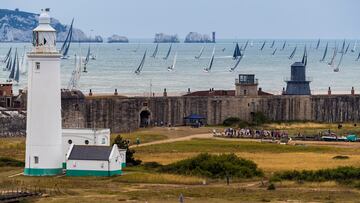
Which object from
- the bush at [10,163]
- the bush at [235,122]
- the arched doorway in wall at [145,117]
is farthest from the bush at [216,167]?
the bush at [235,122]

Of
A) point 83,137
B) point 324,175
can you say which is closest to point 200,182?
point 324,175

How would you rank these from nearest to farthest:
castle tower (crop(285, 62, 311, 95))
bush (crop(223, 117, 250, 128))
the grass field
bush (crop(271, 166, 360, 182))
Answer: the grass field < bush (crop(271, 166, 360, 182)) < bush (crop(223, 117, 250, 128)) < castle tower (crop(285, 62, 311, 95))

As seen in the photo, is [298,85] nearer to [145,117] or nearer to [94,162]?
[145,117]

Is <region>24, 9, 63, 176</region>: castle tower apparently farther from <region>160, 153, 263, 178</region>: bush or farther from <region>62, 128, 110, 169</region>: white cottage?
<region>160, 153, 263, 178</region>: bush

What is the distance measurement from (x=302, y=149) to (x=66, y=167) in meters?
17.5

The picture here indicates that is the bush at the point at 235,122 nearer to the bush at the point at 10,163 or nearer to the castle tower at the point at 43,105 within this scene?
the bush at the point at 10,163

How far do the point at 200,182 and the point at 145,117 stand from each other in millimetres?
33744

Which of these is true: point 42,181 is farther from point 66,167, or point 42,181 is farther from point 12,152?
point 12,152

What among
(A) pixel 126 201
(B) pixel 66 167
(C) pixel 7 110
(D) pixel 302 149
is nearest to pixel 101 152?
(B) pixel 66 167

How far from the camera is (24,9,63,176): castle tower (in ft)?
183

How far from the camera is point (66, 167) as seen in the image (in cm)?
5666

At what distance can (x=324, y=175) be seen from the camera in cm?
5447

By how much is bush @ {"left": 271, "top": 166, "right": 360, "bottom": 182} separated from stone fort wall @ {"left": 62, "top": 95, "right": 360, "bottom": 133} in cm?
2881

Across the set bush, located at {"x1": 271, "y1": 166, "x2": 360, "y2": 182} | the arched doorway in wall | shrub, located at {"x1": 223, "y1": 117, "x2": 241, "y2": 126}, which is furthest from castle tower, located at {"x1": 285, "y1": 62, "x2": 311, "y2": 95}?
bush, located at {"x1": 271, "y1": 166, "x2": 360, "y2": 182}
